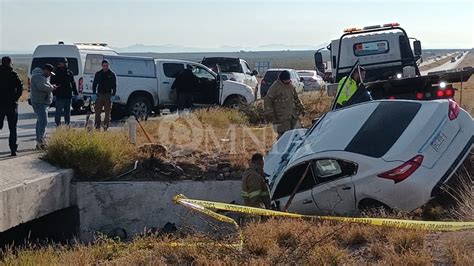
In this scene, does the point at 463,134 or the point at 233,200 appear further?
the point at 233,200

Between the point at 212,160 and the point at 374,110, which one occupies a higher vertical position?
the point at 374,110

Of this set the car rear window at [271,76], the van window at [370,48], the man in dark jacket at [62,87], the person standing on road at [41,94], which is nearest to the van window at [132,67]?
the man in dark jacket at [62,87]

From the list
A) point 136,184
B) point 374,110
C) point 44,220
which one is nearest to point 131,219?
point 136,184

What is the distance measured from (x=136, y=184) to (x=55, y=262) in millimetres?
4938

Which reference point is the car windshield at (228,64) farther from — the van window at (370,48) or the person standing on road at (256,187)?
the person standing on road at (256,187)

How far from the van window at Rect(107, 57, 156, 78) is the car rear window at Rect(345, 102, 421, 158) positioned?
1173 cm

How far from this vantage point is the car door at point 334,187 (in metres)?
7.70

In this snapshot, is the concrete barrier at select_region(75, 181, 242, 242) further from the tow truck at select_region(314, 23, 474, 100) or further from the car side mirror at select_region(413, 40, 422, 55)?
the car side mirror at select_region(413, 40, 422, 55)

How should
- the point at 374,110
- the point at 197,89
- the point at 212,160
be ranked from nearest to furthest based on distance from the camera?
the point at 374,110, the point at 212,160, the point at 197,89

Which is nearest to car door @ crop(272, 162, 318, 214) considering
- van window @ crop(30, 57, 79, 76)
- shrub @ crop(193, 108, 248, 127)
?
shrub @ crop(193, 108, 248, 127)

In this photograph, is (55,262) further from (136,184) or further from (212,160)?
(212,160)

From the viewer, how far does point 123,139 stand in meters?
12.2

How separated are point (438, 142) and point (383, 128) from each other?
64 centimetres

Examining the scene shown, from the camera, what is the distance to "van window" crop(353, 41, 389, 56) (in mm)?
15594
